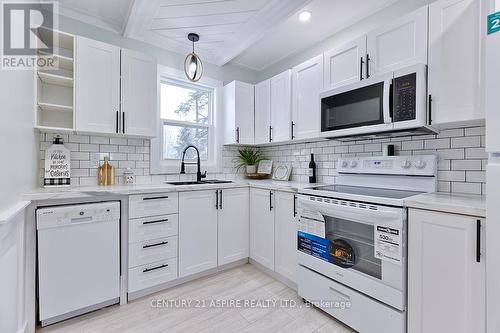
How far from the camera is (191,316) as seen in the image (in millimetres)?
1814

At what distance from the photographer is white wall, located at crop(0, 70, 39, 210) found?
119 cm

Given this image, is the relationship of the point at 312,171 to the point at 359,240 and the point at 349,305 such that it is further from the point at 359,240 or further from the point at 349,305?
the point at 349,305

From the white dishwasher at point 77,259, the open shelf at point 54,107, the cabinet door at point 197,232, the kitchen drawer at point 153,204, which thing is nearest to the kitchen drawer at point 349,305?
the cabinet door at point 197,232

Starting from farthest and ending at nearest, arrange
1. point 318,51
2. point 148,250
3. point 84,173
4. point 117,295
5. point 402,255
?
point 318,51, point 84,173, point 148,250, point 117,295, point 402,255

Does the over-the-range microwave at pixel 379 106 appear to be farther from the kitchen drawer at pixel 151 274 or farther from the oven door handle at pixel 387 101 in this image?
the kitchen drawer at pixel 151 274

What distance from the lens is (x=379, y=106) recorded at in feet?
5.74

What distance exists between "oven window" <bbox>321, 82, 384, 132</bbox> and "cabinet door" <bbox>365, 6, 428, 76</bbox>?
0.60 ft

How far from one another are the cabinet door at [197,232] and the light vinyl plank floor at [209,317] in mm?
231

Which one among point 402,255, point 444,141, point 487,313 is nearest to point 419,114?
point 444,141

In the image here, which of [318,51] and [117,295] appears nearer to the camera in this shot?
[117,295]

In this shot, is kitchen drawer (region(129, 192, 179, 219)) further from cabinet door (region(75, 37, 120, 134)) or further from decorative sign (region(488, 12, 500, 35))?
decorative sign (region(488, 12, 500, 35))

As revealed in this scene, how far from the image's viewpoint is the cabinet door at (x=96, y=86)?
2.04m

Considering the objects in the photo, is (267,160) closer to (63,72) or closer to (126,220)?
(126,220)

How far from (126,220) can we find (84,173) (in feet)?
2.51
